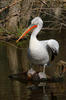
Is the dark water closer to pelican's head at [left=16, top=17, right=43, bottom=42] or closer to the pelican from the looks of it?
the pelican

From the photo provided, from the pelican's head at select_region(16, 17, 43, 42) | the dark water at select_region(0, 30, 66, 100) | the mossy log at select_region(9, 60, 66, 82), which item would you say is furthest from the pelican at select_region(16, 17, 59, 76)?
the dark water at select_region(0, 30, 66, 100)

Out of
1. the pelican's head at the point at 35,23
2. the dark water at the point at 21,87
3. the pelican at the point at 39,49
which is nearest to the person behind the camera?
the dark water at the point at 21,87

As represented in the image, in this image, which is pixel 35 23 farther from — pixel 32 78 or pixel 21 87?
pixel 21 87

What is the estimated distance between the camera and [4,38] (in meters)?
13.2

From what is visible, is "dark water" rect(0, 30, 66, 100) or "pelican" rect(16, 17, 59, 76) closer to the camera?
"dark water" rect(0, 30, 66, 100)

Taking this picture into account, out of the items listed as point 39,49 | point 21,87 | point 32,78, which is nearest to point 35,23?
point 39,49

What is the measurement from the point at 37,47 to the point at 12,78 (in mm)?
956

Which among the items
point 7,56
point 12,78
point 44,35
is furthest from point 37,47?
point 44,35

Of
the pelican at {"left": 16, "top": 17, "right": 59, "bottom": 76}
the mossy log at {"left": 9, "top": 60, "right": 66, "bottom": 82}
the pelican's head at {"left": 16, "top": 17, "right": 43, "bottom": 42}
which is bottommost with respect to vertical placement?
the mossy log at {"left": 9, "top": 60, "right": 66, "bottom": 82}

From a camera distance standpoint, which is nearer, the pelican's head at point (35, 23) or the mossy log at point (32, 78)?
the mossy log at point (32, 78)

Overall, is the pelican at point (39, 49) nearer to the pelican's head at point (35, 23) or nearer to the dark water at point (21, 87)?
the pelican's head at point (35, 23)

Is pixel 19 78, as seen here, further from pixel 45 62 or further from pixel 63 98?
pixel 63 98

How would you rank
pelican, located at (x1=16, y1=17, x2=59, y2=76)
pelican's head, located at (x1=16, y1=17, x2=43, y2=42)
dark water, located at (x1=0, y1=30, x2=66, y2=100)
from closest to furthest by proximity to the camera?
1. dark water, located at (x1=0, y1=30, x2=66, y2=100)
2. pelican, located at (x1=16, y1=17, x2=59, y2=76)
3. pelican's head, located at (x1=16, y1=17, x2=43, y2=42)

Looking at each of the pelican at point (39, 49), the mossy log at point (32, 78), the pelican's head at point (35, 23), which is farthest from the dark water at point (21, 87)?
the pelican's head at point (35, 23)
